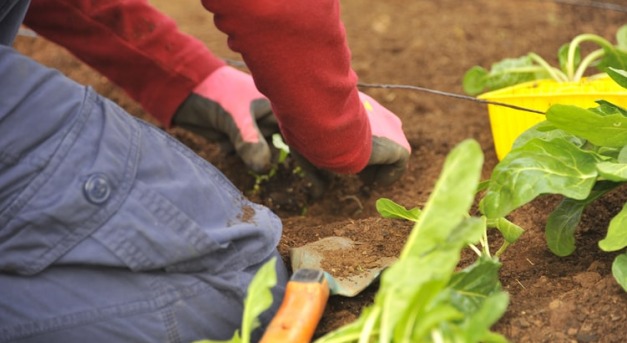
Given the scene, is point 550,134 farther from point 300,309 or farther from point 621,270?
Answer: point 300,309

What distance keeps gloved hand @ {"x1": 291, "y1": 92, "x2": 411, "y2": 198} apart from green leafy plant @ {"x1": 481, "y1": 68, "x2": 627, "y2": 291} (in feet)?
1.30

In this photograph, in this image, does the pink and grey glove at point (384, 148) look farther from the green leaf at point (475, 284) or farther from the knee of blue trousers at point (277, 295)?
the green leaf at point (475, 284)

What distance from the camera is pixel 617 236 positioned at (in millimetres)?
1313

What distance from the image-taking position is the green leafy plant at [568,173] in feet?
4.31

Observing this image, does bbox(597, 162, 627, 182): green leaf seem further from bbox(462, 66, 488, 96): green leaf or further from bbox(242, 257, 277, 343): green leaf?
bbox(462, 66, 488, 96): green leaf

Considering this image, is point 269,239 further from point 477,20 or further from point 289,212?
point 477,20

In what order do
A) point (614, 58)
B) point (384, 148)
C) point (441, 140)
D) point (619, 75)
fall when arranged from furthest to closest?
point (441, 140), point (614, 58), point (384, 148), point (619, 75)

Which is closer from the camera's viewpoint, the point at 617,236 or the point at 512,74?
the point at 617,236

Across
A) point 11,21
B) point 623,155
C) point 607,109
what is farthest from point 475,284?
point 11,21

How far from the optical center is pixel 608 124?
1397 mm

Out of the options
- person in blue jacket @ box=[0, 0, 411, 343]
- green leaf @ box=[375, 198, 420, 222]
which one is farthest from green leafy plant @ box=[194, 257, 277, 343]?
green leaf @ box=[375, 198, 420, 222]

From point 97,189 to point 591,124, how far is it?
32.0 inches

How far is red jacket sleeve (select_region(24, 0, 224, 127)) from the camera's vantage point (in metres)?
2.06

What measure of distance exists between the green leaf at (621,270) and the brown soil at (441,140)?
0.14ft
